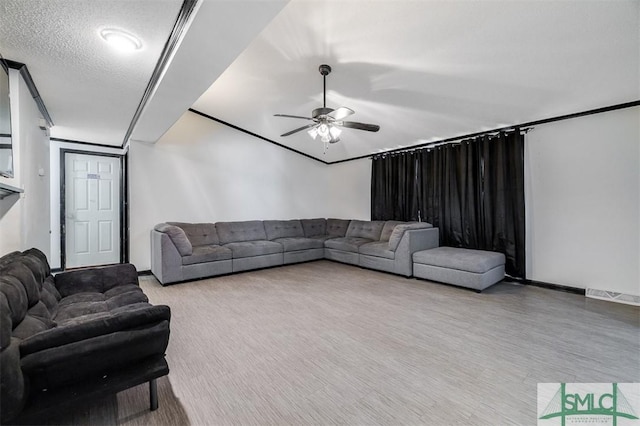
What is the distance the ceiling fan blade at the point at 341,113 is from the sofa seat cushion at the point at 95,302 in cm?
266

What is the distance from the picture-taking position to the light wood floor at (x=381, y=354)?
1.68 metres

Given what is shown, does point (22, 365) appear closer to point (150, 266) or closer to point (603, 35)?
point (150, 266)

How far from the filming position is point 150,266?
507cm

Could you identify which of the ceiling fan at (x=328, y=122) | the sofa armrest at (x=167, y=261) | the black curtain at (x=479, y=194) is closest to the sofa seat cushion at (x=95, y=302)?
the sofa armrest at (x=167, y=261)

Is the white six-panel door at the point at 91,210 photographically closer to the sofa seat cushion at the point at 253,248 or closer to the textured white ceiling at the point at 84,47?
the textured white ceiling at the point at 84,47

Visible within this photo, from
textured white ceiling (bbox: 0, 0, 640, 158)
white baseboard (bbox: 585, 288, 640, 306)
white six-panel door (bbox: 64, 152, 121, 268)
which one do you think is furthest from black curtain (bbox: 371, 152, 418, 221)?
white six-panel door (bbox: 64, 152, 121, 268)

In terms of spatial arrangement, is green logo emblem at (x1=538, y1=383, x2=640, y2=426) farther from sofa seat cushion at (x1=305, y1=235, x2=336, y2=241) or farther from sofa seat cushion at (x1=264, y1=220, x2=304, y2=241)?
sofa seat cushion at (x1=264, y1=220, x2=304, y2=241)

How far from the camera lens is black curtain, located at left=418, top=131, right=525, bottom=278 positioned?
4277mm

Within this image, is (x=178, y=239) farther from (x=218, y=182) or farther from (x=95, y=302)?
(x=95, y=302)

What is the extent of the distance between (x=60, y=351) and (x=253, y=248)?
3.89m

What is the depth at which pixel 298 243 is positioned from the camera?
19.2 ft

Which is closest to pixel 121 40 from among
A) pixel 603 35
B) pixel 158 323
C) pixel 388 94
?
pixel 158 323

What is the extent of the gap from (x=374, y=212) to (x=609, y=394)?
4.86 m

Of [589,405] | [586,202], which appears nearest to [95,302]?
[589,405]
